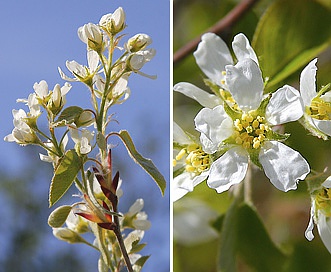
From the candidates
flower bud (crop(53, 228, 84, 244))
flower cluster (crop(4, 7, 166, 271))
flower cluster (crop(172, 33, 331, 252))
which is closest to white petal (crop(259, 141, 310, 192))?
flower cluster (crop(172, 33, 331, 252))

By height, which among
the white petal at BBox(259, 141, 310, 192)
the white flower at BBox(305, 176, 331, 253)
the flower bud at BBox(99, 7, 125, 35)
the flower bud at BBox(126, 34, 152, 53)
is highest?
the flower bud at BBox(99, 7, 125, 35)

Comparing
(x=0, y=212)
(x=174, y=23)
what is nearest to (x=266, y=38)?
(x=174, y=23)

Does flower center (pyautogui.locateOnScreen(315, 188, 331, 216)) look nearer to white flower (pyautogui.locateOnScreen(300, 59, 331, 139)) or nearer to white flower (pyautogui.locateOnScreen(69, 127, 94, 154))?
white flower (pyautogui.locateOnScreen(300, 59, 331, 139))

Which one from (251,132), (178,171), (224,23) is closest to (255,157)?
(251,132)

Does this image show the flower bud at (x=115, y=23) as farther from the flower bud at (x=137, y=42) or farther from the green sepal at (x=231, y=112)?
the green sepal at (x=231, y=112)

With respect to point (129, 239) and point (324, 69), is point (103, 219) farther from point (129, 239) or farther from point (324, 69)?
point (324, 69)

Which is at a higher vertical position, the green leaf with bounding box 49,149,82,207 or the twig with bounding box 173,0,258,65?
the green leaf with bounding box 49,149,82,207
